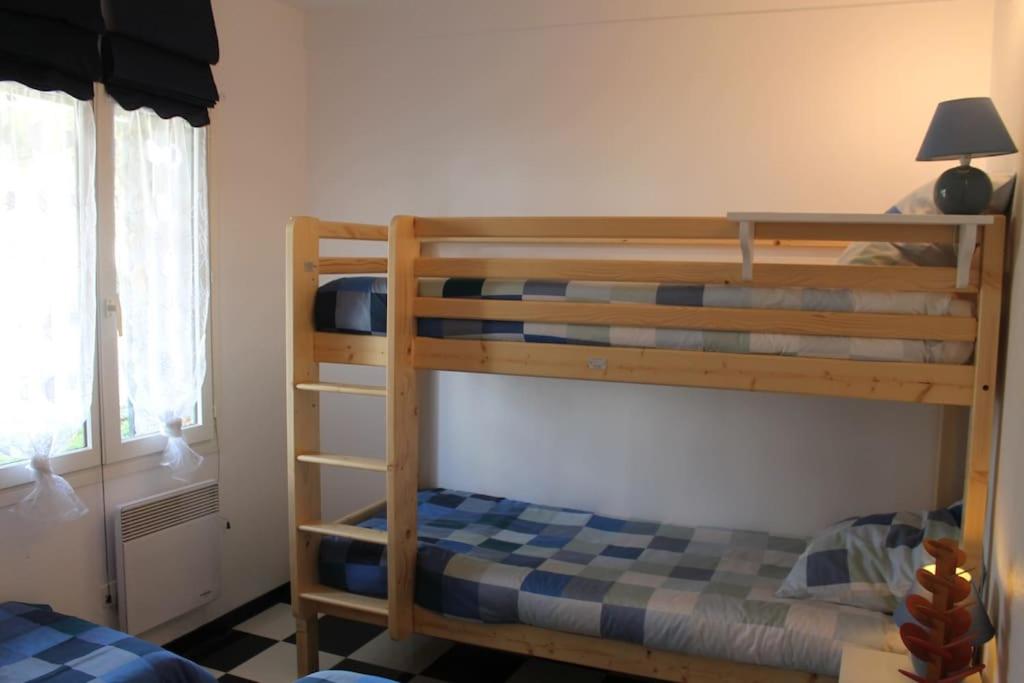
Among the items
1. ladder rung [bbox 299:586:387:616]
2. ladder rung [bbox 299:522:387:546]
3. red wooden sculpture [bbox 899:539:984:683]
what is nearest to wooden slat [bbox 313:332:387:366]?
ladder rung [bbox 299:522:387:546]

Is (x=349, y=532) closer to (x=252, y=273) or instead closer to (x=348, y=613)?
(x=348, y=613)

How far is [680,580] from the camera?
2.95 metres

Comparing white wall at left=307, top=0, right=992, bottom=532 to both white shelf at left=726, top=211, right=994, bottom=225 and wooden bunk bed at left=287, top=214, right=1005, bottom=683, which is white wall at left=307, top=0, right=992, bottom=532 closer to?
wooden bunk bed at left=287, top=214, right=1005, bottom=683

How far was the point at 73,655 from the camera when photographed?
2508 millimetres

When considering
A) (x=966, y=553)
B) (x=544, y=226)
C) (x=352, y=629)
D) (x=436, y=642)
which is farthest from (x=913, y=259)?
(x=352, y=629)

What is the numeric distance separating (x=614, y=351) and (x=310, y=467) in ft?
4.13

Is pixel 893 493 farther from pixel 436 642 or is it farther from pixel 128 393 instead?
pixel 128 393

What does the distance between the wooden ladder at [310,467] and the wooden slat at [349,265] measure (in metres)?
0.05

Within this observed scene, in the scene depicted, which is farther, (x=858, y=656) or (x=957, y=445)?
(x=957, y=445)

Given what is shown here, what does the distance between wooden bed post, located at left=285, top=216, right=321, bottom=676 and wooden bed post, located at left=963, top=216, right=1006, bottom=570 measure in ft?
7.08

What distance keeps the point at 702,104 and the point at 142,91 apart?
2136mm

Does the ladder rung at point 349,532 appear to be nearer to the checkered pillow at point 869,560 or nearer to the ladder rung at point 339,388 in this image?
the ladder rung at point 339,388

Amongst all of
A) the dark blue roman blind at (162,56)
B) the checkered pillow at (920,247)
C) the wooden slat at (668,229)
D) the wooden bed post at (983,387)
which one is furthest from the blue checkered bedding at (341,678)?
the dark blue roman blind at (162,56)

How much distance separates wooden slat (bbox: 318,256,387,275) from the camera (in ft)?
10.9
